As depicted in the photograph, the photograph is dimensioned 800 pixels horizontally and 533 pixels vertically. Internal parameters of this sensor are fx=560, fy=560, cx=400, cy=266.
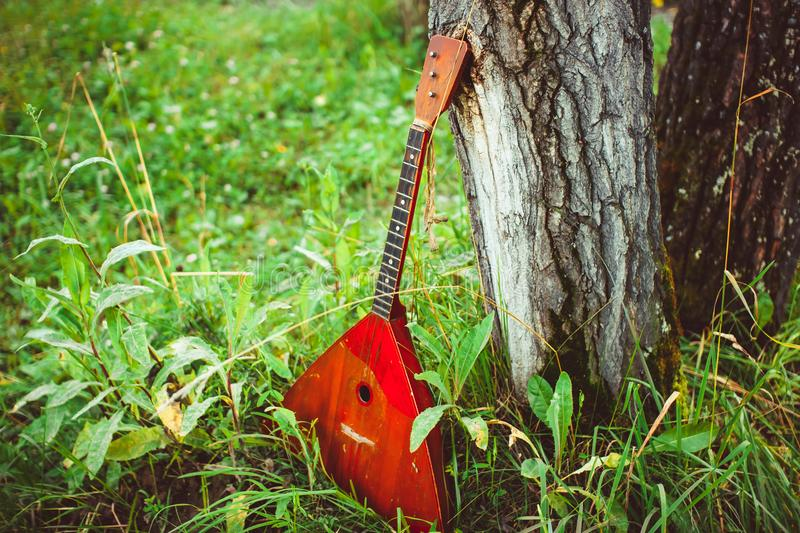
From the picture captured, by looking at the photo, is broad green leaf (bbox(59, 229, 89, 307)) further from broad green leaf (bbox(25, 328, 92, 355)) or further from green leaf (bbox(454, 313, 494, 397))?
green leaf (bbox(454, 313, 494, 397))

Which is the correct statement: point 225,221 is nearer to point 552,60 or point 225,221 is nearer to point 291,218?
point 291,218

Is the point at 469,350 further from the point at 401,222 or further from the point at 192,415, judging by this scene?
the point at 192,415

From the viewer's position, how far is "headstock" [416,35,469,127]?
1.24 meters

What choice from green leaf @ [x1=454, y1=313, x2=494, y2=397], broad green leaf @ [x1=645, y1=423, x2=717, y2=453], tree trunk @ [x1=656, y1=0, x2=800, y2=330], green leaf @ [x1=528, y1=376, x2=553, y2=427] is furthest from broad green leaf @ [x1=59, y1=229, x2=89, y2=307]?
tree trunk @ [x1=656, y1=0, x2=800, y2=330]

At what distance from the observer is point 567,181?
1309 millimetres

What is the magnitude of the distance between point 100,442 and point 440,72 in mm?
1280

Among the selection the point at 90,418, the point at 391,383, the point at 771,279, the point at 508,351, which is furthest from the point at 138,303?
the point at 771,279

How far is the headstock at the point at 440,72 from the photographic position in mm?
1243

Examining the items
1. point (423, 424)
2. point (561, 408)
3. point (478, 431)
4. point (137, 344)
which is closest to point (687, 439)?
point (561, 408)

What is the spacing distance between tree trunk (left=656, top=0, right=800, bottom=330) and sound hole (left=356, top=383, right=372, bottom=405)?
111 cm

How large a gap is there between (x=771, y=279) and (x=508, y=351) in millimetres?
934

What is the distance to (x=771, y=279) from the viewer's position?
1.78m

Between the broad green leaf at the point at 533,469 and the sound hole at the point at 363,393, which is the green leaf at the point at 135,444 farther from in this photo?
the broad green leaf at the point at 533,469

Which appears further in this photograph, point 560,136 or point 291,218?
point 291,218
